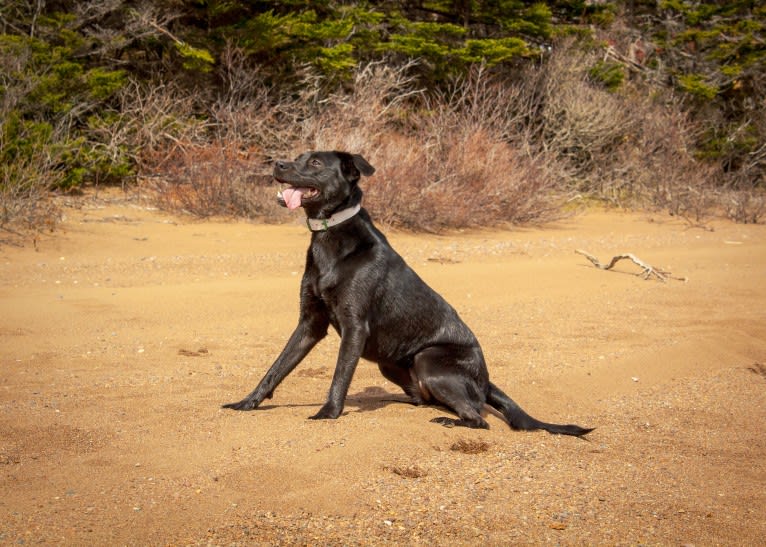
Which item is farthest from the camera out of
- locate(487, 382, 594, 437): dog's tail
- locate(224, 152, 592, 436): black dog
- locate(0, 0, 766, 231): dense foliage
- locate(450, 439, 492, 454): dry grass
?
locate(0, 0, 766, 231): dense foliage

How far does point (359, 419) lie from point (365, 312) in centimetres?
70

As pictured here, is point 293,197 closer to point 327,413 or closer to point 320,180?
point 320,180

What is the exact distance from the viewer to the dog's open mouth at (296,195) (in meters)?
6.43

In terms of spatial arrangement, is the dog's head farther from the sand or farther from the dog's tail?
the dog's tail

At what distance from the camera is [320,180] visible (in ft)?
21.1

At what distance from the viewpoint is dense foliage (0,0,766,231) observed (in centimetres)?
1870

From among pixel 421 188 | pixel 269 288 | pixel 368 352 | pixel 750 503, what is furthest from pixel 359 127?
pixel 750 503

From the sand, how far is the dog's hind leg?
0.18 metres

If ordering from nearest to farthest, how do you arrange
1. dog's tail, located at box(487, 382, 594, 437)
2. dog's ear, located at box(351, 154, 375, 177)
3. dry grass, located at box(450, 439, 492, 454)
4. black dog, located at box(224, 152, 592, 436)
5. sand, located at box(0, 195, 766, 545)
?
sand, located at box(0, 195, 766, 545) < dry grass, located at box(450, 439, 492, 454) < dog's tail, located at box(487, 382, 594, 437) < black dog, located at box(224, 152, 592, 436) < dog's ear, located at box(351, 154, 375, 177)

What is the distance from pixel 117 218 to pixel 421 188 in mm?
5733

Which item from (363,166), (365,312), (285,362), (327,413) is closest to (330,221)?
(363,166)

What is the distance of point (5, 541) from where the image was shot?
3.96 meters

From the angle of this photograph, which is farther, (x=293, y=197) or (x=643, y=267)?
Answer: (x=643, y=267)

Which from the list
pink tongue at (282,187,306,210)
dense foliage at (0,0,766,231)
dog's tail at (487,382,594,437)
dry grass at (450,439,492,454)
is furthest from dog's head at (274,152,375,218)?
dense foliage at (0,0,766,231)
